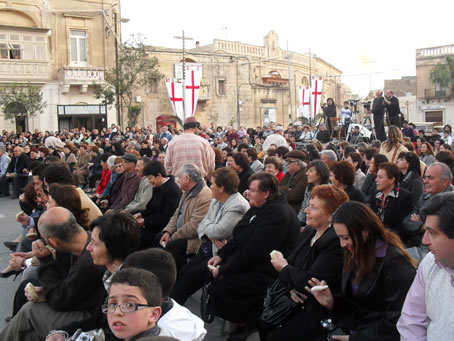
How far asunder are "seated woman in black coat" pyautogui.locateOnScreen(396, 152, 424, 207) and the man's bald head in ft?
12.4

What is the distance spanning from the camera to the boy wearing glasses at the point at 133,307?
7.15ft

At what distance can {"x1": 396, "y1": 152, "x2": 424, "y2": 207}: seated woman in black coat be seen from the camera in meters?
5.62

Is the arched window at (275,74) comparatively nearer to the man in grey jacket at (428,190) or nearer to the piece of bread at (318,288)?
the man in grey jacket at (428,190)

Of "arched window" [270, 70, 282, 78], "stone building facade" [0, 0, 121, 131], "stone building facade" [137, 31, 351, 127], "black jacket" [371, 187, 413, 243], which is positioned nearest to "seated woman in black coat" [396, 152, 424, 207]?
"black jacket" [371, 187, 413, 243]

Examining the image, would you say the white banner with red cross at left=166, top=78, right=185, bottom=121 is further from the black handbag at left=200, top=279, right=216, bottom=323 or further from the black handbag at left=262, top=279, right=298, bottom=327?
the black handbag at left=262, top=279, right=298, bottom=327

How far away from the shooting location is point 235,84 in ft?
136

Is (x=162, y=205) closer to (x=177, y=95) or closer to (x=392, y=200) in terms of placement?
(x=392, y=200)

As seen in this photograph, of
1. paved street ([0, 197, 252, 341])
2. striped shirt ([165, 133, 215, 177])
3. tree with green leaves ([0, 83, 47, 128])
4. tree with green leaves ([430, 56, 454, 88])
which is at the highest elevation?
tree with green leaves ([430, 56, 454, 88])

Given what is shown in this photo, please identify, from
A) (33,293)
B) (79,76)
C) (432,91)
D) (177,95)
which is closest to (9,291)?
(33,293)

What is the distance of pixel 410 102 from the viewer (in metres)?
45.8

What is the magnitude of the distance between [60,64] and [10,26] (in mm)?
3466

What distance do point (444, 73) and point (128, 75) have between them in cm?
2801

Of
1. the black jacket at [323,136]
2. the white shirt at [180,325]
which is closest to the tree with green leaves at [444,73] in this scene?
the black jacket at [323,136]

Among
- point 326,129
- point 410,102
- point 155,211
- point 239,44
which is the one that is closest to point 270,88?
point 239,44
